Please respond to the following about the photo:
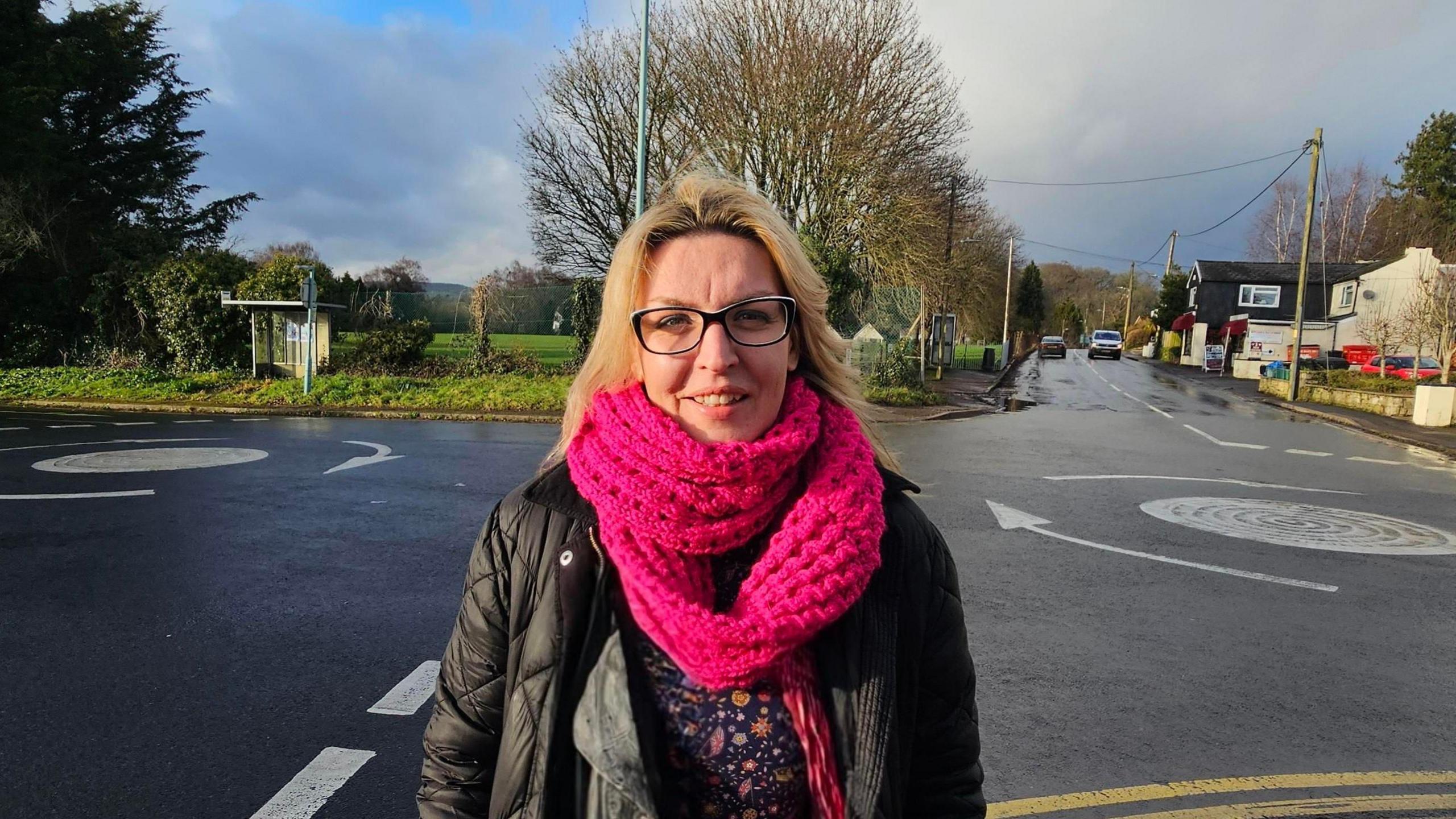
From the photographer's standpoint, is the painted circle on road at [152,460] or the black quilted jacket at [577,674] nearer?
the black quilted jacket at [577,674]

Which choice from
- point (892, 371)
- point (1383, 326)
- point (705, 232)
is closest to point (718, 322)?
point (705, 232)

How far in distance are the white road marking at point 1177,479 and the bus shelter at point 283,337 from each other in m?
17.7

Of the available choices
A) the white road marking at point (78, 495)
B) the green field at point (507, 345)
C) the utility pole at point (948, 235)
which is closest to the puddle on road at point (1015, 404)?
the utility pole at point (948, 235)

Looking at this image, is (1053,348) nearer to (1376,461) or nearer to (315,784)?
(1376,461)

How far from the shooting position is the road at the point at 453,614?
3.35 metres

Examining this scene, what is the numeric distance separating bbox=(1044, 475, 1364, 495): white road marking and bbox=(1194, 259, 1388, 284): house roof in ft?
164

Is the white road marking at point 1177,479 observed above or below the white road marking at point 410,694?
above

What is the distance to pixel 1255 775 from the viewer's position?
11.1ft

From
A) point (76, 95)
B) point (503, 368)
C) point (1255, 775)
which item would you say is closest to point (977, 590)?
point (1255, 775)

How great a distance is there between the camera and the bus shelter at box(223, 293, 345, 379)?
2033cm

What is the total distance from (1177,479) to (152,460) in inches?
518

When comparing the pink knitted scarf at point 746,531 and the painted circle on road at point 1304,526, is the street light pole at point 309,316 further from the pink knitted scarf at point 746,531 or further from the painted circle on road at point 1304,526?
the pink knitted scarf at point 746,531

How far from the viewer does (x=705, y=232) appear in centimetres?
168

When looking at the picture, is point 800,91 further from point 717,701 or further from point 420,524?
point 717,701
